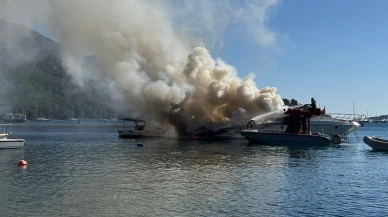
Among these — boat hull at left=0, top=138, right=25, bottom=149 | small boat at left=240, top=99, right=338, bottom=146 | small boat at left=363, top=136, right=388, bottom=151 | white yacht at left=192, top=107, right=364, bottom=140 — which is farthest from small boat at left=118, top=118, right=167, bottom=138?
small boat at left=363, top=136, right=388, bottom=151

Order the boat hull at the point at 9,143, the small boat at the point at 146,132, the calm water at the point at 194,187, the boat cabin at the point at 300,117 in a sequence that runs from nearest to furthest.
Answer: the calm water at the point at 194,187 → the boat hull at the point at 9,143 → the boat cabin at the point at 300,117 → the small boat at the point at 146,132

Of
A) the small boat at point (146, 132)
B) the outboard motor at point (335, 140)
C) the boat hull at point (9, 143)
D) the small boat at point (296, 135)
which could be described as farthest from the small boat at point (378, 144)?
the boat hull at point (9, 143)

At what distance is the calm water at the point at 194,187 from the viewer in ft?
106

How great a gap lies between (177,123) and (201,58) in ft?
65.8

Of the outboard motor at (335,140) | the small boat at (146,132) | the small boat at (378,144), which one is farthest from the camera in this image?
the small boat at (146,132)

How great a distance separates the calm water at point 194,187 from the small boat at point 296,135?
2520 centimetres

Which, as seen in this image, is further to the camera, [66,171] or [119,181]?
[66,171]

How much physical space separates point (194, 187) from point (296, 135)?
176ft

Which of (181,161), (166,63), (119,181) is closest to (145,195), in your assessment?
(119,181)

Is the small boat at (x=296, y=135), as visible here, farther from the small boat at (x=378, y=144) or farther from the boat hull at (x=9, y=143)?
the boat hull at (x=9, y=143)

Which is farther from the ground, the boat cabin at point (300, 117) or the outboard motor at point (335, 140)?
the boat cabin at point (300, 117)

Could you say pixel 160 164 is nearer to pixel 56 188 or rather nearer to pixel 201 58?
pixel 56 188

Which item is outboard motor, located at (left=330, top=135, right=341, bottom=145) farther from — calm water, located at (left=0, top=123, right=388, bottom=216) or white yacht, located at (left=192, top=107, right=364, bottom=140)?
calm water, located at (left=0, top=123, right=388, bottom=216)

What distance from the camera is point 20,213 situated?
31.2 metres
